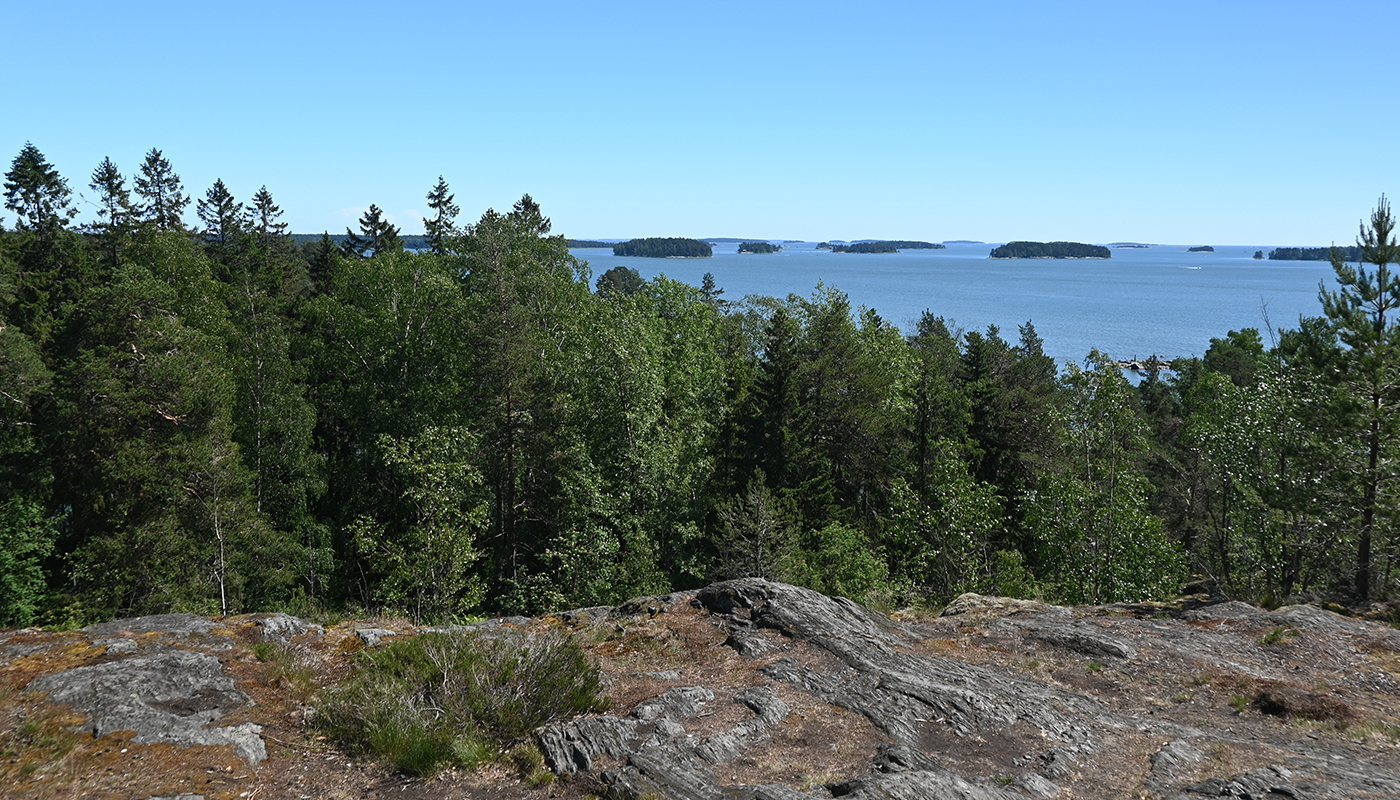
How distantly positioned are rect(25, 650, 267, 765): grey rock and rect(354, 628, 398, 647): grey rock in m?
2.06

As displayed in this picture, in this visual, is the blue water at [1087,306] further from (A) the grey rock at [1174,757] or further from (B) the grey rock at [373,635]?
(B) the grey rock at [373,635]

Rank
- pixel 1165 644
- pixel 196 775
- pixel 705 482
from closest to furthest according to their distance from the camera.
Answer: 1. pixel 196 775
2. pixel 1165 644
3. pixel 705 482

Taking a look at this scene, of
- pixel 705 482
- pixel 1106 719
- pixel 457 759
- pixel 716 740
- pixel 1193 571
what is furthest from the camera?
pixel 1193 571

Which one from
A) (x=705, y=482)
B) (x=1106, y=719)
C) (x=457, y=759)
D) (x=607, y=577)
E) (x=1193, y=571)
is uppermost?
(x=457, y=759)

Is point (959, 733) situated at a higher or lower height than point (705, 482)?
higher

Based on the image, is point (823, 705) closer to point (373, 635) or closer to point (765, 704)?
point (765, 704)

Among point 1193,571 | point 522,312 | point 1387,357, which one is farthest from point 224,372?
point 1193,571

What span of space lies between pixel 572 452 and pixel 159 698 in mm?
17649

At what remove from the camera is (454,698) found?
757cm

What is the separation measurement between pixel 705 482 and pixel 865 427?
6.38 meters

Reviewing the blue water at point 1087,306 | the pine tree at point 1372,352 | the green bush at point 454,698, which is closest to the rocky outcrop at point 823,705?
the green bush at point 454,698

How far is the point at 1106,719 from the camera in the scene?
8484 millimetres

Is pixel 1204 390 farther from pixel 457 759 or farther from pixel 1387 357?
pixel 457 759

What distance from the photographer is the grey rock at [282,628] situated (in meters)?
9.95
